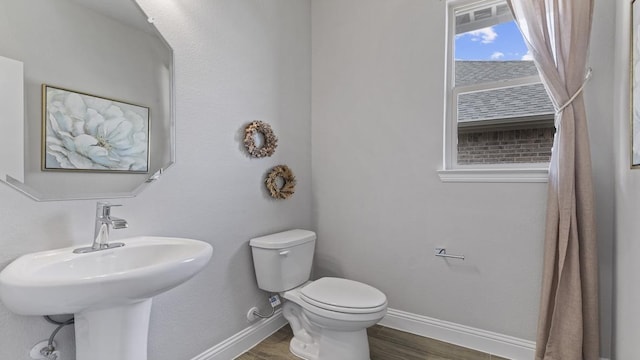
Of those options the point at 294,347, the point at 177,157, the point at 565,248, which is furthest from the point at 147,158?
the point at 565,248

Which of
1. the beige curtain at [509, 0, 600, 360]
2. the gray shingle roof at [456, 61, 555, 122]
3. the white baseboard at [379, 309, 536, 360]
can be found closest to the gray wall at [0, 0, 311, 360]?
the white baseboard at [379, 309, 536, 360]

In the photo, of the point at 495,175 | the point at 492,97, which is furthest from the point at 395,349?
the point at 492,97

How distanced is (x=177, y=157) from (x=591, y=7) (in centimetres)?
217

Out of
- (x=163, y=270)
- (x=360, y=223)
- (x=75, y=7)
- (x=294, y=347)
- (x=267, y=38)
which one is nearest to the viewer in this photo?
(x=163, y=270)

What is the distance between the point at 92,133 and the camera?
4.00 ft

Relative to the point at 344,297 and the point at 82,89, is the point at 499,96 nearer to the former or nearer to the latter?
the point at 344,297

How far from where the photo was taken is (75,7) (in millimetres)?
1187

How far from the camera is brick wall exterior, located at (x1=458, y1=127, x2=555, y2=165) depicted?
5.89 ft

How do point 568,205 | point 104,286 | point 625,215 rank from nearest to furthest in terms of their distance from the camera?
point 104,286
point 625,215
point 568,205

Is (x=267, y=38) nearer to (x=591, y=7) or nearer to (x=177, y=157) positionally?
(x=177, y=157)

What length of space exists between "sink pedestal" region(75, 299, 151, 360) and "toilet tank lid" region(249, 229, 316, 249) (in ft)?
2.59

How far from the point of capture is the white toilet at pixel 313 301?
157cm

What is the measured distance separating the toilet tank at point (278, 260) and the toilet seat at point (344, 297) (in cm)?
16

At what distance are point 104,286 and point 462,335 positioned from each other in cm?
194
